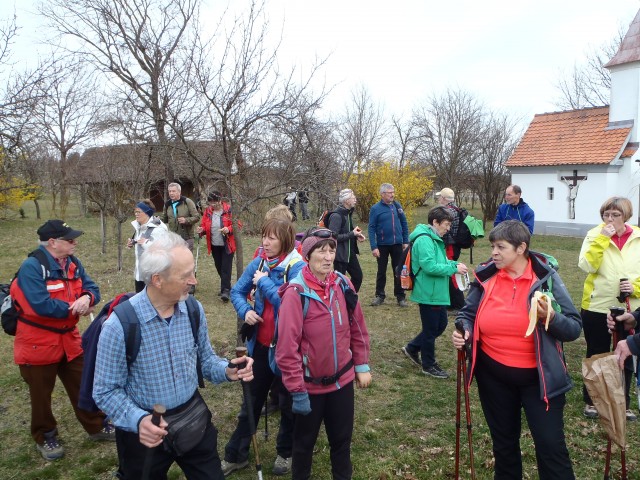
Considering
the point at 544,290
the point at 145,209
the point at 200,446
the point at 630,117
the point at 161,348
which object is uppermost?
the point at 630,117

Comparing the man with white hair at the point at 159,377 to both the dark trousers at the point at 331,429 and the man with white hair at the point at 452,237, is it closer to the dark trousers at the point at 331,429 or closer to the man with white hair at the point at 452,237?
the dark trousers at the point at 331,429

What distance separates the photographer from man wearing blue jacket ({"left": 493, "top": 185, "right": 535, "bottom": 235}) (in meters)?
7.52

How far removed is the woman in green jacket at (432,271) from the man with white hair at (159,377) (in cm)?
309

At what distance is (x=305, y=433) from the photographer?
300 centimetres

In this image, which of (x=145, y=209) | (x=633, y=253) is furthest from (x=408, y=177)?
(x=633, y=253)

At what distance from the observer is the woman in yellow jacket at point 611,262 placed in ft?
13.3

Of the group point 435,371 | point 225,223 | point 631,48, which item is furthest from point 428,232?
point 631,48

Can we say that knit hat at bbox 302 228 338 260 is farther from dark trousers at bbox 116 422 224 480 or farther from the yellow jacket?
the yellow jacket

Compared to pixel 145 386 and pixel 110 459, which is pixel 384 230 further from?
pixel 145 386

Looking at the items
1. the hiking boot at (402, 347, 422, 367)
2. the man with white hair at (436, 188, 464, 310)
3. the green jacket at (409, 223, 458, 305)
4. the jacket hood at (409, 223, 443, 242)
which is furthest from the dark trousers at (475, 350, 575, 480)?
the man with white hair at (436, 188, 464, 310)

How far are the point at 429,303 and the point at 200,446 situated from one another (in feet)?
10.5

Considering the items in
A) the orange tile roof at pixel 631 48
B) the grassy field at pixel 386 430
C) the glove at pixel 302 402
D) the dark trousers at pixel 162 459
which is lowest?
the grassy field at pixel 386 430

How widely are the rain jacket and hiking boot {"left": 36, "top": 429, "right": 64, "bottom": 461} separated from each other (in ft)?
10.8

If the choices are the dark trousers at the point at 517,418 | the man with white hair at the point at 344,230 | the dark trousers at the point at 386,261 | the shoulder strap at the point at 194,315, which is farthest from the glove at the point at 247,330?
the dark trousers at the point at 386,261
